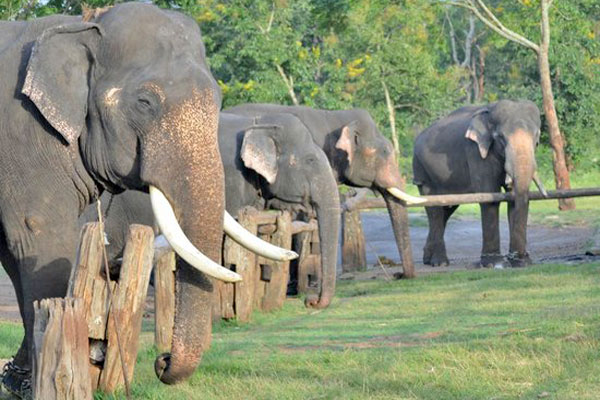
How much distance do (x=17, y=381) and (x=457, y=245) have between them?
17.4 meters

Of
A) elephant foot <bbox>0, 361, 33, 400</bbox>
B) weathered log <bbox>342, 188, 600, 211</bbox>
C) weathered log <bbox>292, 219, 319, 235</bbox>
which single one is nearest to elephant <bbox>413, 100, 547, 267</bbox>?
weathered log <bbox>342, 188, 600, 211</bbox>

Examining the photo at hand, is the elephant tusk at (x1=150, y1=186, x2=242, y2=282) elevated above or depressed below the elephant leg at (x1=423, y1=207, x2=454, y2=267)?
above

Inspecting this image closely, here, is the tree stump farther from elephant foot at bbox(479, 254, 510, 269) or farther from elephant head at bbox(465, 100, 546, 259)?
elephant head at bbox(465, 100, 546, 259)

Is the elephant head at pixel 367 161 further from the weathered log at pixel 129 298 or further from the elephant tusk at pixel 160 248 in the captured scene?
the weathered log at pixel 129 298

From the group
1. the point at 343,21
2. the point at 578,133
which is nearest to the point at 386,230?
the point at 343,21

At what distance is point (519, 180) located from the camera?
1844 centimetres

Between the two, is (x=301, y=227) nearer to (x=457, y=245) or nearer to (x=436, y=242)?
(x=436, y=242)

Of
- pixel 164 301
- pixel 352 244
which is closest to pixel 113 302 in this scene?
pixel 164 301

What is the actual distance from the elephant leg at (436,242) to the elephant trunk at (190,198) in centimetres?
1331

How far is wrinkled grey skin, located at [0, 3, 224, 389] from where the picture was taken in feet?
21.3

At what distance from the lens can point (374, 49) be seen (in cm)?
4075

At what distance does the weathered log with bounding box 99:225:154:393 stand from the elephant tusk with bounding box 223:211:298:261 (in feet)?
1.35

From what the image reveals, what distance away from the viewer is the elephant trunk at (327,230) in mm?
12695

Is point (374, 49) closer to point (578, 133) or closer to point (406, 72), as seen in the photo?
point (406, 72)
